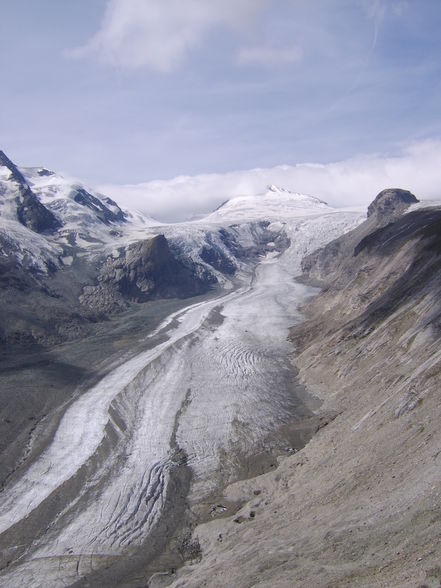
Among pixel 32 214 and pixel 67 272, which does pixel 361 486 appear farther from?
pixel 32 214

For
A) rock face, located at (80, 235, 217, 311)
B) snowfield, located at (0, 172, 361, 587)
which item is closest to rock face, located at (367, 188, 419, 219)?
rock face, located at (80, 235, 217, 311)

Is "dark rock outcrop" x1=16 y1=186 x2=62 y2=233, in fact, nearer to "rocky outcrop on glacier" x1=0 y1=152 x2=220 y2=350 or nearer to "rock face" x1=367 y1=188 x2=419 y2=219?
"rocky outcrop on glacier" x1=0 y1=152 x2=220 y2=350

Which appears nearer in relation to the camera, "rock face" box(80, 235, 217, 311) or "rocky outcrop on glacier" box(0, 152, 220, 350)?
"rocky outcrop on glacier" box(0, 152, 220, 350)

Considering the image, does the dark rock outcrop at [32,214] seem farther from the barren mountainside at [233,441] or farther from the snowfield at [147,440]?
the snowfield at [147,440]

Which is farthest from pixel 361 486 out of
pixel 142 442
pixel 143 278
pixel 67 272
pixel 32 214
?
pixel 32 214

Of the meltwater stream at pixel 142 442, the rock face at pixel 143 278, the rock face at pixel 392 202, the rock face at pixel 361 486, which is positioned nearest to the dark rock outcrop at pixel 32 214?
the rock face at pixel 143 278

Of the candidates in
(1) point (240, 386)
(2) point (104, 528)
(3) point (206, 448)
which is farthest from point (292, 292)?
(2) point (104, 528)
